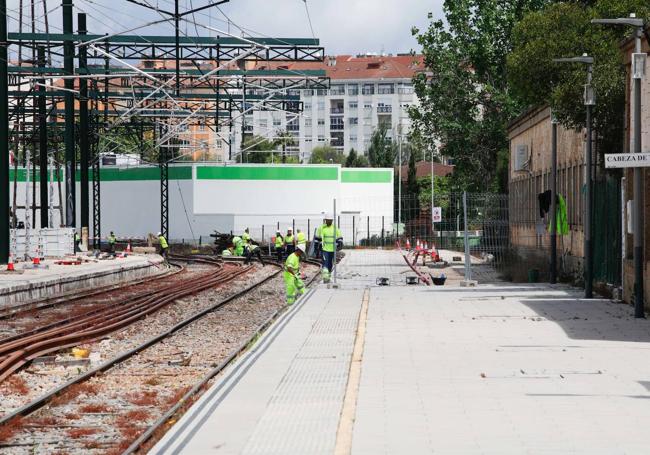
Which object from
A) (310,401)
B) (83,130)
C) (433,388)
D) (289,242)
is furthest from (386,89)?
(310,401)

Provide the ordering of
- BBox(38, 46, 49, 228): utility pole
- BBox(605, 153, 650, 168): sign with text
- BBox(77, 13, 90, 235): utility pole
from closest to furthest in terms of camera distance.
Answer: BBox(605, 153, 650, 168): sign with text < BBox(77, 13, 90, 235): utility pole < BBox(38, 46, 49, 228): utility pole

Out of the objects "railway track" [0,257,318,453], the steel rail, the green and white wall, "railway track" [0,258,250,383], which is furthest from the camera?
the green and white wall

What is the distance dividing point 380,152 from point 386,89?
17929mm

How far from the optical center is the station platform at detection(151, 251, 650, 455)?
9148 mm

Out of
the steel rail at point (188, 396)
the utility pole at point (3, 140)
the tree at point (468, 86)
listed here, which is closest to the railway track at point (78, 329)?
the steel rail at point (188, 396)

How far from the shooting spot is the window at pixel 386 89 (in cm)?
15575

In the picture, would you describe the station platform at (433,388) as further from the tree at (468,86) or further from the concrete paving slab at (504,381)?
the tree at (468,86)

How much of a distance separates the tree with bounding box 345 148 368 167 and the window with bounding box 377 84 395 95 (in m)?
12.0

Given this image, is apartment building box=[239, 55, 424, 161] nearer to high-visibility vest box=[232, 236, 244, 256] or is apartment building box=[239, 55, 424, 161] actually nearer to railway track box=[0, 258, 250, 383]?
high-visibility vest box=[232, 236, 244, 256]

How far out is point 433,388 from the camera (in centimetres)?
1188

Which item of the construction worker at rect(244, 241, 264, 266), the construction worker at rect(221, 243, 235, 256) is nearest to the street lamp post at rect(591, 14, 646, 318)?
the construction worker at rect(244, 241, 264, 266)

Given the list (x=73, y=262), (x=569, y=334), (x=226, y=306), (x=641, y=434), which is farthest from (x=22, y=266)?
(x=641, y=434)

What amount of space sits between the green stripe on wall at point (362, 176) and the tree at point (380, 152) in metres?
51.6

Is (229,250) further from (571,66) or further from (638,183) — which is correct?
(638,183)
